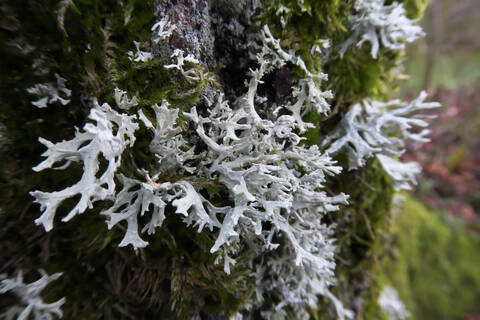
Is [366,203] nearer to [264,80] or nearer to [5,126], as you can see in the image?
[264,80]

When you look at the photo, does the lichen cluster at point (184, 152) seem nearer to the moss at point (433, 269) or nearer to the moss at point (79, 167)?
A: the moss at point (79, 167)

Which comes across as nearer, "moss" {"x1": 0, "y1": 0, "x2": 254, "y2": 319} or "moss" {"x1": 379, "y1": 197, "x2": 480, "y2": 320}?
"moss" {"x1": 0, "y1": 0, "x2": 254, "y2": 319}

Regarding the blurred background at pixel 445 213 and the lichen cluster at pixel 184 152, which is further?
the blurred background at pixel 445 213

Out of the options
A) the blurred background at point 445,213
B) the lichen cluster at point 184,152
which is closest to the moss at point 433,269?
the blurred background at point 445,213

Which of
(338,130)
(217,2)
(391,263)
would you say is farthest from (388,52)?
(391,263)

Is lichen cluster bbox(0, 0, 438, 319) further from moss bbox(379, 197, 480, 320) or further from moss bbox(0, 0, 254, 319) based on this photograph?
moss bbox(379, 197, 480, 320)

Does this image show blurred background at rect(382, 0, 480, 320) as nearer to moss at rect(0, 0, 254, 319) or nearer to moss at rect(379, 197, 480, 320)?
moss at rect(379, 197, 480, 320)

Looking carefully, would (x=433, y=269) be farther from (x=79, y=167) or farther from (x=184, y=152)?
(x=79, y=167)

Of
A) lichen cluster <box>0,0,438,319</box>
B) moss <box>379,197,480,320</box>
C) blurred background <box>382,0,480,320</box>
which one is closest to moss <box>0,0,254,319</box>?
lichen cluster <box>0,0,438,319</box>

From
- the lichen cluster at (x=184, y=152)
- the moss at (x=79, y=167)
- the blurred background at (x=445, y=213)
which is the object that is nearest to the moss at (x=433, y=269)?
the blurred background at (x=445, y=213)
